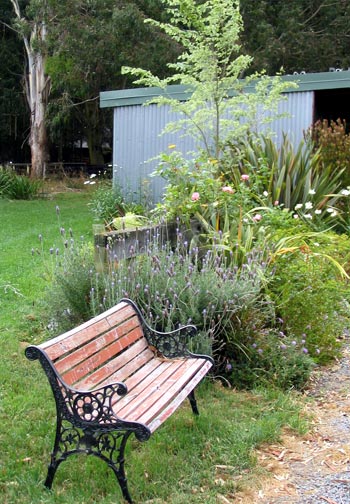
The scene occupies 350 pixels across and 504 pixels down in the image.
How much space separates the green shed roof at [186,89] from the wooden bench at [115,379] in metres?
6.94

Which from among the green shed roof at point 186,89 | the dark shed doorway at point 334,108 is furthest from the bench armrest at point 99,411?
the dark shed doorway at point 334,108

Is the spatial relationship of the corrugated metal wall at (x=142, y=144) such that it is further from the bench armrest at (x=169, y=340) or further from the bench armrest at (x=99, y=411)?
the bench armrest at (x=99, y=411)

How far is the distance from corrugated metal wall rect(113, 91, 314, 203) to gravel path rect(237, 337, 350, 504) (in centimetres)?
812

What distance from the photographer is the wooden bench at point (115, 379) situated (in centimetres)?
335

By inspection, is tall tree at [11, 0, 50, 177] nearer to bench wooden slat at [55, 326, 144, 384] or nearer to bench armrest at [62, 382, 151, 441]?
bench wooden slat at [55, 326, 144, 384]

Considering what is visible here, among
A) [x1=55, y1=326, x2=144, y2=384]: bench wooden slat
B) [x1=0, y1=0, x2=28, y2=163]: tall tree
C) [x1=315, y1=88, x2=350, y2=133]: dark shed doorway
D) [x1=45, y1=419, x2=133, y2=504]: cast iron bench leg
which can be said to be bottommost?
[x1=45, y1=419, x2=133, y2=504]: cast iron bench leg

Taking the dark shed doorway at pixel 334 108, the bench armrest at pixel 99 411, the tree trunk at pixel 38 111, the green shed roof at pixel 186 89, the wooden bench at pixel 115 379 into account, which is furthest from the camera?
the tree trunk at pixel 38 111

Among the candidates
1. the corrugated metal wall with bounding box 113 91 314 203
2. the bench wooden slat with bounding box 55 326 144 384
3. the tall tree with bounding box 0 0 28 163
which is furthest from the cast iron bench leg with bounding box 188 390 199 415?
the tall tree with bounding box 0 0 28 163

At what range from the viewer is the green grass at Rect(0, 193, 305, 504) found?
3.49 meters

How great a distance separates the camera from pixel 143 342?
15.0ft

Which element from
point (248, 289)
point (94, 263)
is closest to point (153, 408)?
point (248, 289)

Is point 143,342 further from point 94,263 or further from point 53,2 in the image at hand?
point 53,2

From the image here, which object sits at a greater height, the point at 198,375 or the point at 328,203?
the point at 328,203

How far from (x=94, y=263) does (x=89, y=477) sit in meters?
2.51
